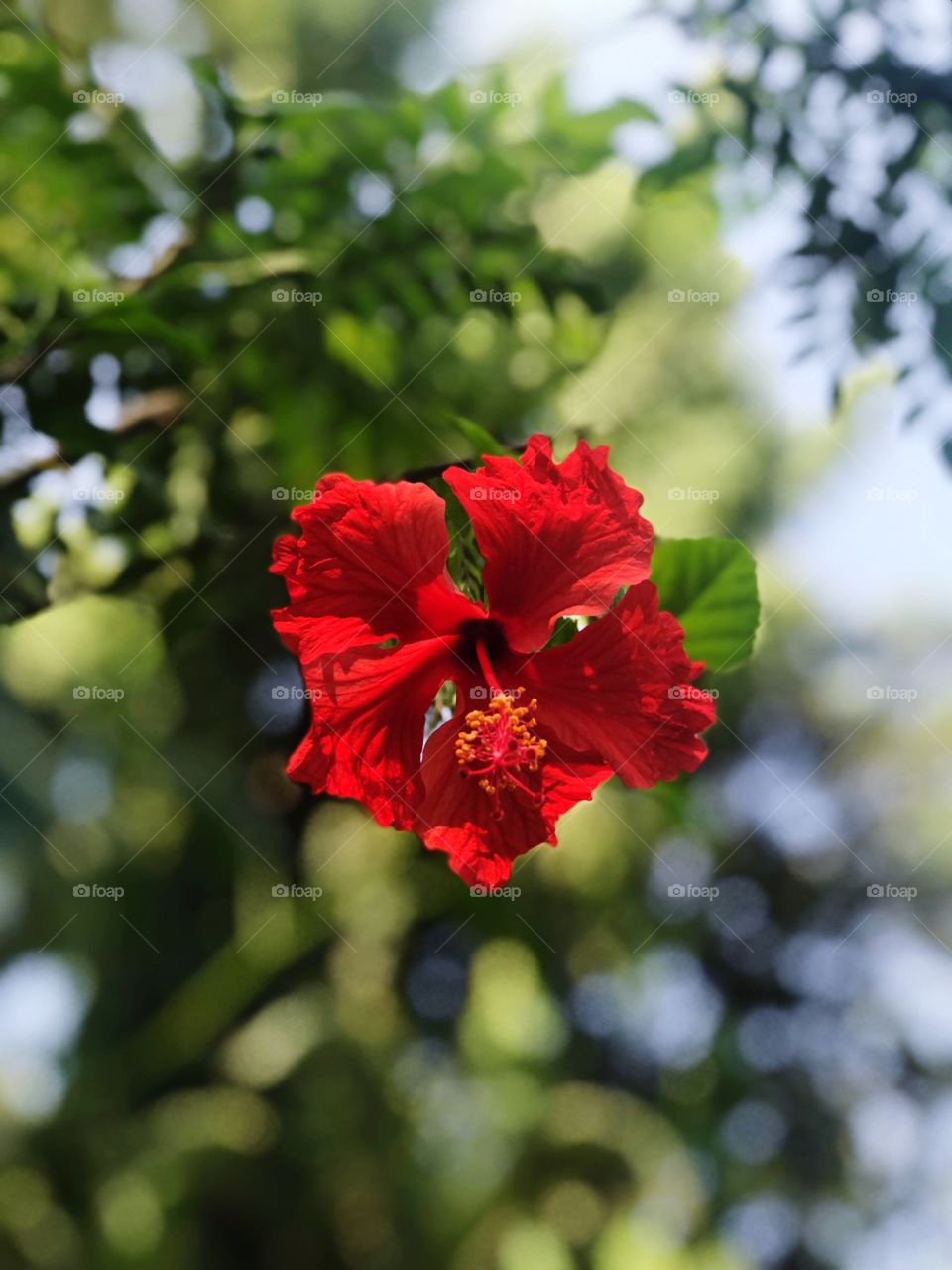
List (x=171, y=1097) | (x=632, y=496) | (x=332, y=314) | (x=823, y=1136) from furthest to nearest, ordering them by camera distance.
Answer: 1. (x=823, y=1136)
2. (x=171, y=1097)
3. (x=332, y=314)
4. (x=632, y=496)

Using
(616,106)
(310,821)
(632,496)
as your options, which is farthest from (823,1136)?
(616,106)

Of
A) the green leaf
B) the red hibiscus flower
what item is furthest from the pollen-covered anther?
the green leaf

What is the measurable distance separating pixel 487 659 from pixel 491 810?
0.23ft

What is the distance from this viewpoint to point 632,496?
45 cm

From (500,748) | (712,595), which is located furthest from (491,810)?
(712,595)

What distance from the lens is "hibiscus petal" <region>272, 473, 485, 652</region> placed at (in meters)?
0.44

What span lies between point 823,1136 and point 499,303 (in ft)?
2.93

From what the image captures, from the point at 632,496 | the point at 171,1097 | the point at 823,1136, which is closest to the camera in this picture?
the point at 632,496

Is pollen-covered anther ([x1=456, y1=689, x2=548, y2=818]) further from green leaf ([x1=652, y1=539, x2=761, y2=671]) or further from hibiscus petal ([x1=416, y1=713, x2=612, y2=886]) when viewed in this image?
green leaf ([x1=652, y1=539, x2=761, y2=671])

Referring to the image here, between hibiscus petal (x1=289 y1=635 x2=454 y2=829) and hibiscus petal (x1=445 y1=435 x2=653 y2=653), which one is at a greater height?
hibiscus petal (x1=445 y1=435 x2=653 y2=653)

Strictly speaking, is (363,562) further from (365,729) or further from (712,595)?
(712,595)

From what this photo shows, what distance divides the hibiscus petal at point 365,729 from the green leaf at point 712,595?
130mm

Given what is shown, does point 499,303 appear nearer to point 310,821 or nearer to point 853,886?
point 310,821

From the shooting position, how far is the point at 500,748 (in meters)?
0.45
